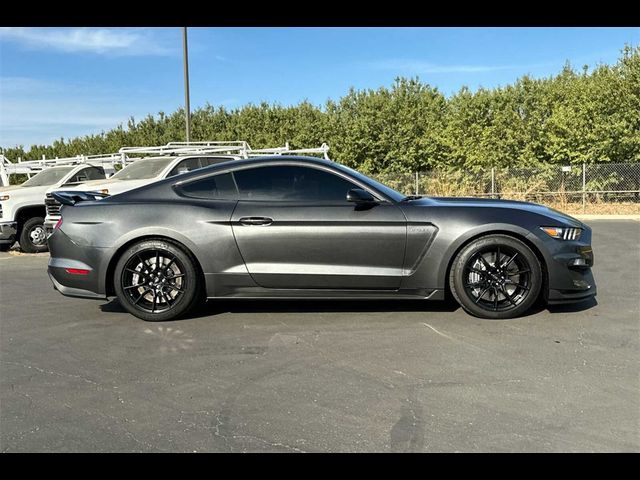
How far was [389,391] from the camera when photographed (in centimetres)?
338

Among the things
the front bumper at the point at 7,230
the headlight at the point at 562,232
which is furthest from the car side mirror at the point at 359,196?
the front bumper at the point at 7,230

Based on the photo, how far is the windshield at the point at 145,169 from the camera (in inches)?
424

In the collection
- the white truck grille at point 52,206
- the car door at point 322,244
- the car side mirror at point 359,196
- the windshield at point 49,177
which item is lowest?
the car door at point 322,244

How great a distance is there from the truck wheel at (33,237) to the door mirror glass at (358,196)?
8.51 metres

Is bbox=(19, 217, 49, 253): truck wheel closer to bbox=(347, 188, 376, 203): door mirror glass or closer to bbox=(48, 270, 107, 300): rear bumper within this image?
bbox=(48, 270, 107, 300): rear bumper

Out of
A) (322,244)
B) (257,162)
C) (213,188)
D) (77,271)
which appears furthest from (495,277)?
(77,271)

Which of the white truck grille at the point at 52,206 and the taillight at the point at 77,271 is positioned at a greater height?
the white truck grille at the point at 52,206

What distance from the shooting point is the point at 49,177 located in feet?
40.8

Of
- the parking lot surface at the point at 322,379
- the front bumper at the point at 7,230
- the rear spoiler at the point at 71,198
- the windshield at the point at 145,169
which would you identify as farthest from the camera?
the front bumper at the point at 7,230

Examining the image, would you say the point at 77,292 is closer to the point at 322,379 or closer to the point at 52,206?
the point at 322,379

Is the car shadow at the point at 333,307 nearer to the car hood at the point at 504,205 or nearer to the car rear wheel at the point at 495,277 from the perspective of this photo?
the car rear wheel at the point at 495,277

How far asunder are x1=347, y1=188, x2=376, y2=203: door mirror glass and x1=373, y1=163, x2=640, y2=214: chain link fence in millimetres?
15822

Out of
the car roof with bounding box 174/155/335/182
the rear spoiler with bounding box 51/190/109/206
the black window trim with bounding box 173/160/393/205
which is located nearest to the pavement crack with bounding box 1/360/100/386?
the rear spoiler with bounding box 51/190/109/206

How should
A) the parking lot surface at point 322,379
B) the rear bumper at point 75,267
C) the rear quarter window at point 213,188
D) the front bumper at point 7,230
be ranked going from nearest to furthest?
the parking lot surface at point 322,379, the rear bumper at point 75,267, the rear quarter window at point 213,188, the front bumper at point 7,230
